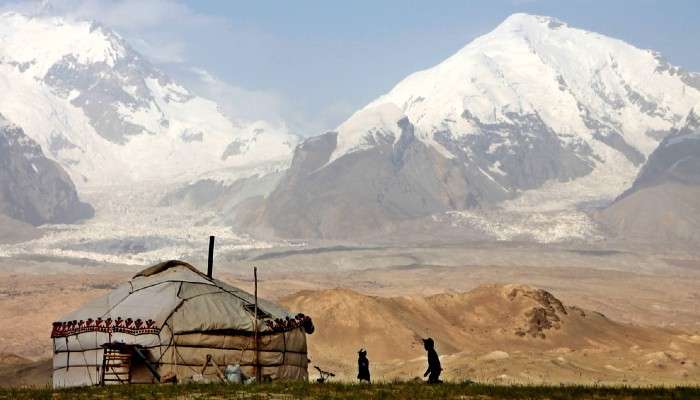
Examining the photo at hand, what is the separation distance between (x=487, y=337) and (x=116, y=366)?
59.5m

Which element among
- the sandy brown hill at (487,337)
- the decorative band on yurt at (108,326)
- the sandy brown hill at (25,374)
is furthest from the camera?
the sandy brown hill at (487,337)

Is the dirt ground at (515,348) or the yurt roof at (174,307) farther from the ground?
the yurt roof at (174,307)

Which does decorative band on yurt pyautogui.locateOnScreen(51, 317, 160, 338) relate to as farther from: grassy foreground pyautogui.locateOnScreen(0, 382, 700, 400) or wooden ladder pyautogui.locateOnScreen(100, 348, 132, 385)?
grassy foreground pyautogui.locateOnScreen(0, 382, 700, 400)

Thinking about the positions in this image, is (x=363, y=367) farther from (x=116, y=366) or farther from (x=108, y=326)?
(x=108, y=326)

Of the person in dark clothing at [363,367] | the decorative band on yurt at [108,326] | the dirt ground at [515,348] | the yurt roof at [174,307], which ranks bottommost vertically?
the dirt ground at [515,348]

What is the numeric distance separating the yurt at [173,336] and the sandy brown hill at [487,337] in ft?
81.6

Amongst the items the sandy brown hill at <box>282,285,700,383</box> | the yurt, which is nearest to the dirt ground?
the sandy brown hill at <box>282,285,700,383</box>

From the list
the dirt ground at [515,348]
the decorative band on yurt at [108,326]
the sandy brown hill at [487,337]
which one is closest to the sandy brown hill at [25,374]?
the dirt ground at [515,348]

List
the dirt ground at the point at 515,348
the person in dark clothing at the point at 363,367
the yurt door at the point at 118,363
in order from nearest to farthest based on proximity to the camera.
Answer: the yurt door at the point at 118,363, the person in dark clothing at the point at 363,367, the dirt ground at the point at 515,348

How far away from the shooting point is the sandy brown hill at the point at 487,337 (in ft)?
222

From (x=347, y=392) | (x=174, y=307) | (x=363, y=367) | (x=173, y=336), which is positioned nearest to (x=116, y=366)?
(x=173, y=336)

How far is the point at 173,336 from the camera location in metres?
38.1

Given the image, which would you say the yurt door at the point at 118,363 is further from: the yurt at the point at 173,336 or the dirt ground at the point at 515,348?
the dirt ground at the point at 515,348

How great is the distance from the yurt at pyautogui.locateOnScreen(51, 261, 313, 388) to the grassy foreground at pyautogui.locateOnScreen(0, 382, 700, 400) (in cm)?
416
